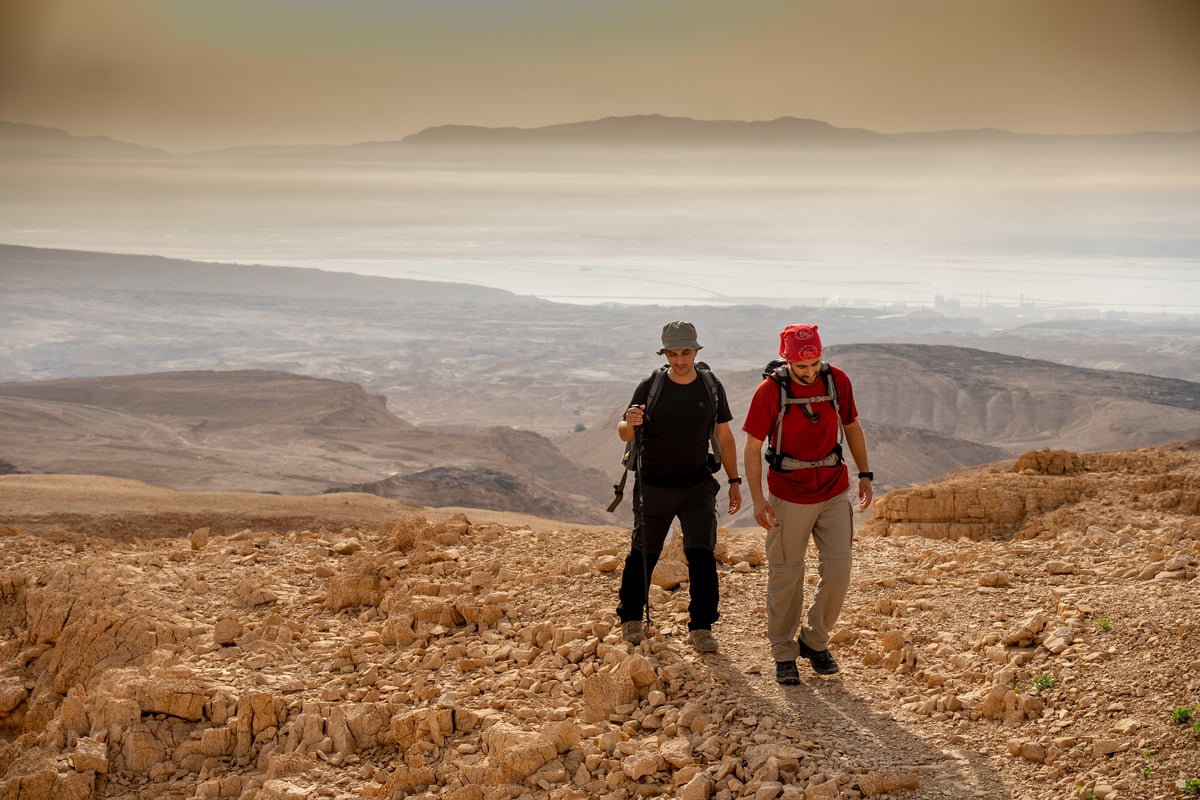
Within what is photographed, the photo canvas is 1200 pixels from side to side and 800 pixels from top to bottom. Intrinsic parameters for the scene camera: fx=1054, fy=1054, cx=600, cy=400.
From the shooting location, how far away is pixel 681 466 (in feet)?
18.8

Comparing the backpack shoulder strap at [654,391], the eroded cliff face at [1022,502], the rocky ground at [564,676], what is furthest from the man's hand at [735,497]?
the eroded cliff face at [1022,502]

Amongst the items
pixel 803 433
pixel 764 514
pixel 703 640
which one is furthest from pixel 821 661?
pixel 803 433

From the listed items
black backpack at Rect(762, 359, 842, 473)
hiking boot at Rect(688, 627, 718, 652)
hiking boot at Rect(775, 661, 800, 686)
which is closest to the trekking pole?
hiking boot at Rect(688, 627, 718, 652)

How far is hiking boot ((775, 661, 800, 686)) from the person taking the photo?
212 inches

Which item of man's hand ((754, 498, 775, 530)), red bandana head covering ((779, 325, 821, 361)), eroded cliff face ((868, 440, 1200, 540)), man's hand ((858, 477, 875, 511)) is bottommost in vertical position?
eroded cliff face ((868, 440, 1200, 540))

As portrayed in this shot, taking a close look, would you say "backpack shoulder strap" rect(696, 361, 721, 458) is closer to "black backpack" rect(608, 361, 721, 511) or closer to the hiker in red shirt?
"black backpack" rect(608, 361, 721, 511)

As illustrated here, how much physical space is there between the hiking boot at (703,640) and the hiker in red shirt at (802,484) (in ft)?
1.16

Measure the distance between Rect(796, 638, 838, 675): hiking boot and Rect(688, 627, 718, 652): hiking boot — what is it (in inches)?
19.7

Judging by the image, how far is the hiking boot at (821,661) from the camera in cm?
548

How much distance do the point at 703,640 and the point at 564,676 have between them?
783 millimetres

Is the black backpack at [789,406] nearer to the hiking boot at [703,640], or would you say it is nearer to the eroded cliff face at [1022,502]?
the hiking boot at [703,640]

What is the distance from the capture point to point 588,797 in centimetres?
473

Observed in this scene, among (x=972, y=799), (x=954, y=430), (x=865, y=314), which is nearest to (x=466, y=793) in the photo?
(x=972, y=799)

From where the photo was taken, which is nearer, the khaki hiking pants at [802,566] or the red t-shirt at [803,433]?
the red t-shirt at [803,433]
